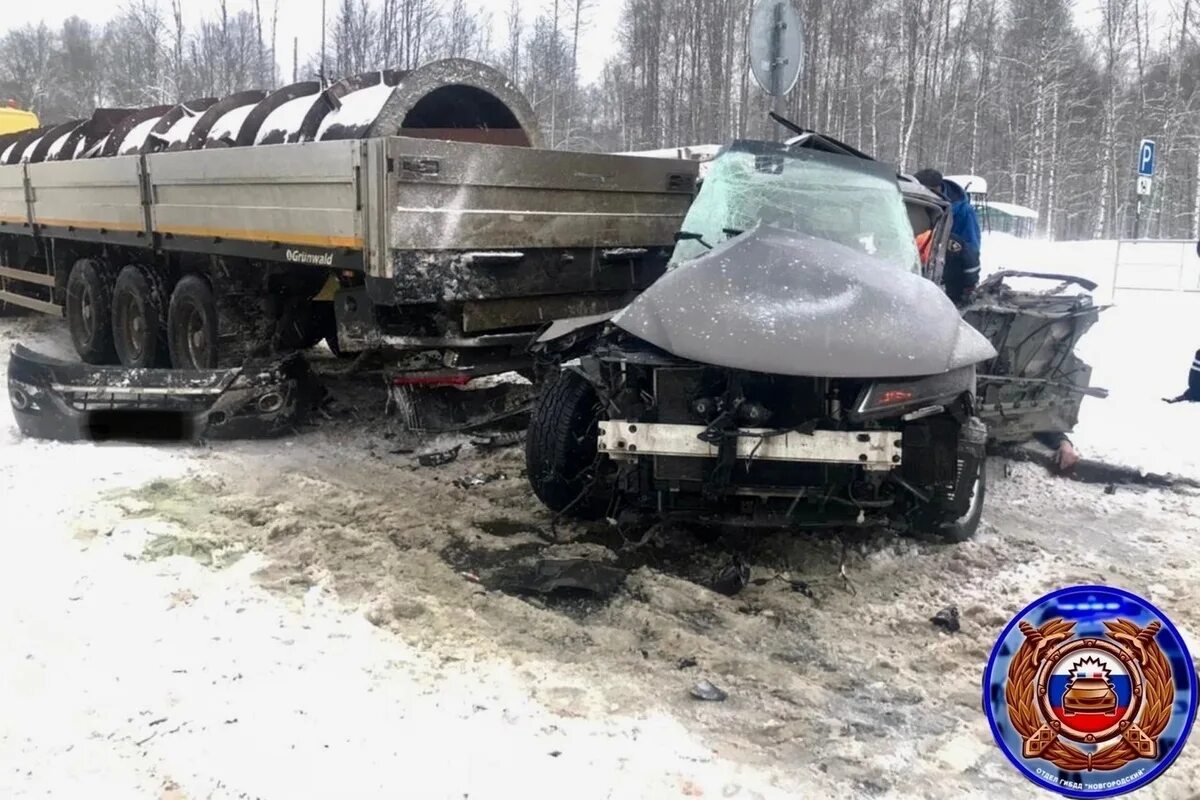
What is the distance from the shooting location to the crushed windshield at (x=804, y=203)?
4957 mm

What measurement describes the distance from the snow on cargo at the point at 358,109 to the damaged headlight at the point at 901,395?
4133 mm

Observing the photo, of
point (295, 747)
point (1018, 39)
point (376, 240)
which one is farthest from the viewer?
point (1018, 39)

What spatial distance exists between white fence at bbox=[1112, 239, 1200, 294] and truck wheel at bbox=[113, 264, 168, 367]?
14860 millimetres

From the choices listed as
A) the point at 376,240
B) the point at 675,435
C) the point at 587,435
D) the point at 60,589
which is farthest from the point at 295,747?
the point at 376,240

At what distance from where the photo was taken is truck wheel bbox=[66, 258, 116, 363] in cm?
874

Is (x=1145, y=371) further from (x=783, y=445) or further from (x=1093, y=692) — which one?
(x=1093, y=692)

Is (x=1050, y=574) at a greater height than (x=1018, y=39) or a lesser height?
lesser

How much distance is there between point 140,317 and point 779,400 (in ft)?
21.2

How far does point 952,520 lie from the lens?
13.8 feet

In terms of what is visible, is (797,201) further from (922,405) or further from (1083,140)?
(1083,140)

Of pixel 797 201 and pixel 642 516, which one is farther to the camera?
pixel 797 201

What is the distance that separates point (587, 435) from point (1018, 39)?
140 feet

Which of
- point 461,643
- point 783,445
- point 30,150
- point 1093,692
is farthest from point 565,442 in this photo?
point 30,150

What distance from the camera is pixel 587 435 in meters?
4.56
